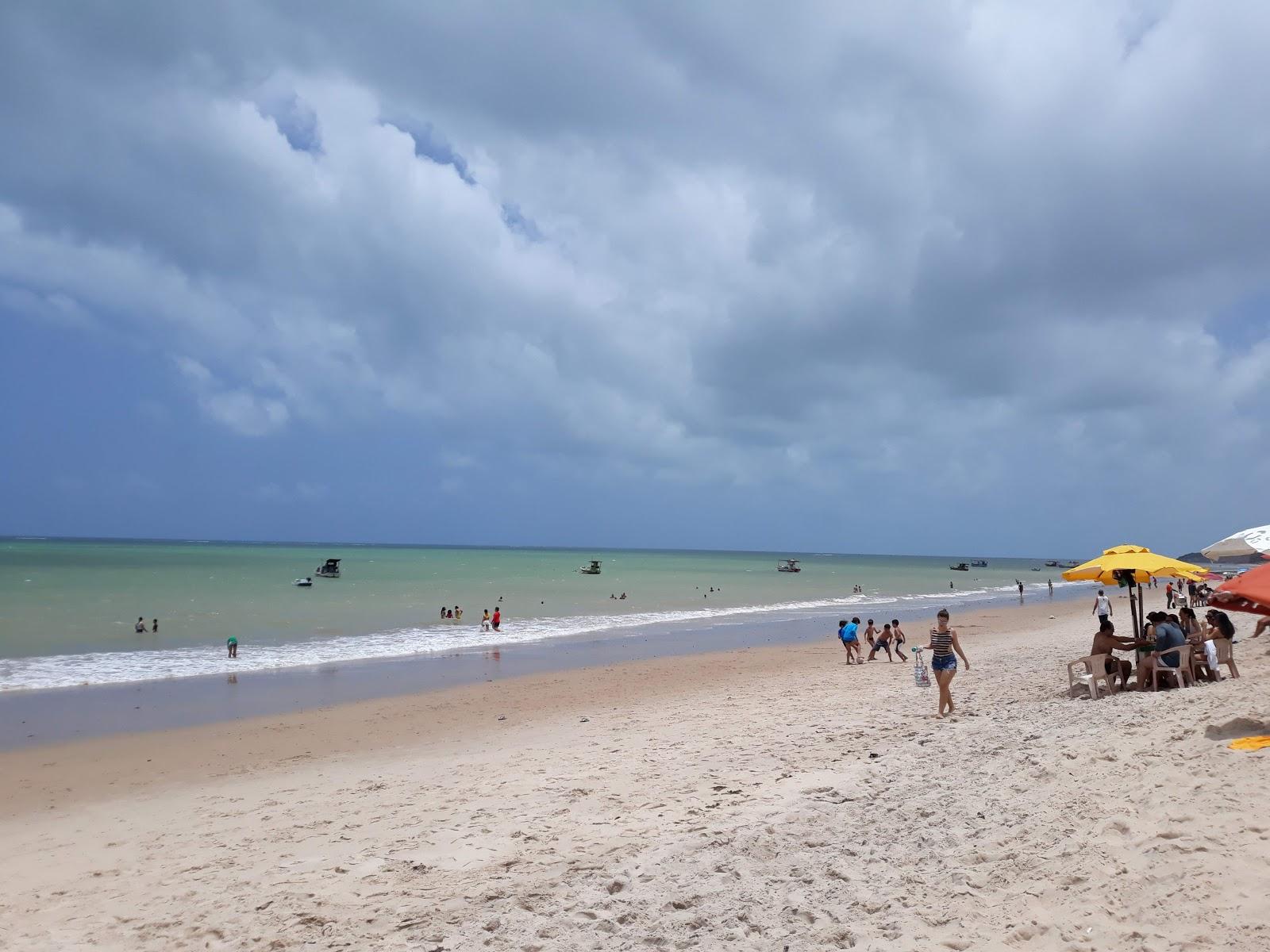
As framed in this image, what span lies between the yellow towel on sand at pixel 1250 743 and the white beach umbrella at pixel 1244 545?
25.3ft

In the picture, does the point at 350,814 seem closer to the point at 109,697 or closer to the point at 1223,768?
the point at 1223,768

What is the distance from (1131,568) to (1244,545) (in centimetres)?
297

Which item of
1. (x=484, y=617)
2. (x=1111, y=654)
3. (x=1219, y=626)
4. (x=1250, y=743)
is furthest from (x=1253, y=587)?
(x=484, y=617)

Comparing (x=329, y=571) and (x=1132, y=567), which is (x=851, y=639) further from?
(x=329, y=571)

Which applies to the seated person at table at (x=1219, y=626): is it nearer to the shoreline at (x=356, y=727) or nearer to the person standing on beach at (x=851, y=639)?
the shoreline at (x=356, y=727)

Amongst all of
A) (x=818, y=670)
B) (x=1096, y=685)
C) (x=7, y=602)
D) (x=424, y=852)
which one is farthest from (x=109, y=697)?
(x=7, y=602)

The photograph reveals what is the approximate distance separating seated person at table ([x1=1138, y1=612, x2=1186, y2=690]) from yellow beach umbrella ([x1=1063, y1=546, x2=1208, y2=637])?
101 centimetres

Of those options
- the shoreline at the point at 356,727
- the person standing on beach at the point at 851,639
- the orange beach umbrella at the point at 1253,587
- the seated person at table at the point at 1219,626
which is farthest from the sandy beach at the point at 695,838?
the person standing on beach at the point at 851,639

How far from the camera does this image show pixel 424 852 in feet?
22.1

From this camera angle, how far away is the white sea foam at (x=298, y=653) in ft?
63.4

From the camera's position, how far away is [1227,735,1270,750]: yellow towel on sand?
5.86 m

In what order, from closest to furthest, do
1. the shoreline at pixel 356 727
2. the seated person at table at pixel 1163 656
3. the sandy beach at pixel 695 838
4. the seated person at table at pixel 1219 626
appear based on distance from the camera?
the sandy beach at pixel 695 838, the seated person at table at pixel 1163 656, the shoreline at pixel 356 727, the seated person at table at pixel 1219 626

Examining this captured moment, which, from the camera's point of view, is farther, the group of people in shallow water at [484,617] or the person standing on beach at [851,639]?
the group of people in shallow water at [484,617]

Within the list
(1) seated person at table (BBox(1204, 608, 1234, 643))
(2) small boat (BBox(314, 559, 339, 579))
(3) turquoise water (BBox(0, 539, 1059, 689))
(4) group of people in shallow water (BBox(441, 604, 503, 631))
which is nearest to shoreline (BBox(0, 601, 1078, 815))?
(1) seated person at table (BBox(1204, 608, 1234, 643))
